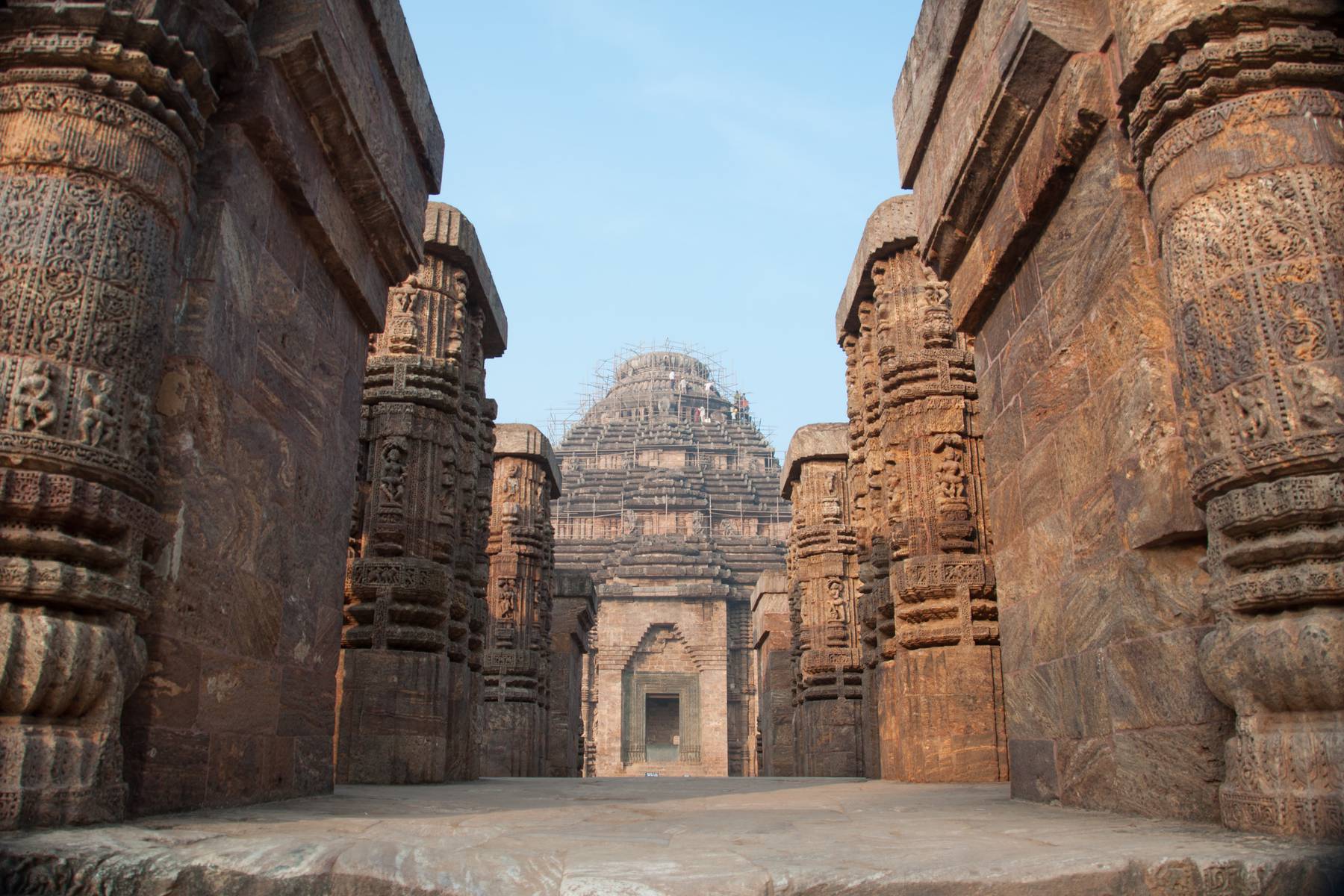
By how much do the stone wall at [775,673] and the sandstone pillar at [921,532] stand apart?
9.12 meters

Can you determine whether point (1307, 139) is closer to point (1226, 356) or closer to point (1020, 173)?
point (1226, 356)

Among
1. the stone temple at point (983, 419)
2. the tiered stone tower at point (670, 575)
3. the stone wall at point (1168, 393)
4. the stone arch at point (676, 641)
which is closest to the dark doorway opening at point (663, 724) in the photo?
the tiered stone tower at point (670, 575)

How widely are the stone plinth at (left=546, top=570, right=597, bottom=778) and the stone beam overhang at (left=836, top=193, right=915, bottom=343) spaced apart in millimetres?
10665

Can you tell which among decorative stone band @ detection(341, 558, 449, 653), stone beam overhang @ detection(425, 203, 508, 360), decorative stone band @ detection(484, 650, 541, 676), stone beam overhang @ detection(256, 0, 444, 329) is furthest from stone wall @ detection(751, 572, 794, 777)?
stone beam overhang @ detection(256, 0, 444, 329)

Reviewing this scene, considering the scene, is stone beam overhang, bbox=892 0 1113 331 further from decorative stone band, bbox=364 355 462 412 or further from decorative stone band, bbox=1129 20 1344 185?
decorative stone band, bbox=364 355 462 412

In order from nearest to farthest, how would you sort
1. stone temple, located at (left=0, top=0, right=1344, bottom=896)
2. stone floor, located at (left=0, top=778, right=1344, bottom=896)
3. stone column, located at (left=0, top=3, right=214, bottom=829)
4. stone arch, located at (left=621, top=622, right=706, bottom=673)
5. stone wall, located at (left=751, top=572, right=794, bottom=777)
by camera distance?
stone floor, located at (left=0, top=778, right=1344, bottom=896) < stone temple, located at (left=0, top=0, right=1344, bottom=896) < stone column, located at (left=0, top=3, right=214, bottom=829) < stone wall, located at (left=751, top=572, right=794, bottom=777) < stone arch, located at (left=621, top=622, right=706, bottom=673)

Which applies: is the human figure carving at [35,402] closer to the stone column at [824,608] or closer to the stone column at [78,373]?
the stone column at [78,373]

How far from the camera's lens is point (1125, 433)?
3461 millimetres

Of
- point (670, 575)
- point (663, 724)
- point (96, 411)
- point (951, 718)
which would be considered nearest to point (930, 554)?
point (951, 718)

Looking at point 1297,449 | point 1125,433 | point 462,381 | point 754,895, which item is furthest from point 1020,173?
point 462,381

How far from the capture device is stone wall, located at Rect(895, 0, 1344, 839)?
2604mm

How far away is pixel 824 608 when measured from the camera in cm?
1580

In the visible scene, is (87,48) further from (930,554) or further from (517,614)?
(517,614)

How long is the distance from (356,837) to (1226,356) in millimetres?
2546
